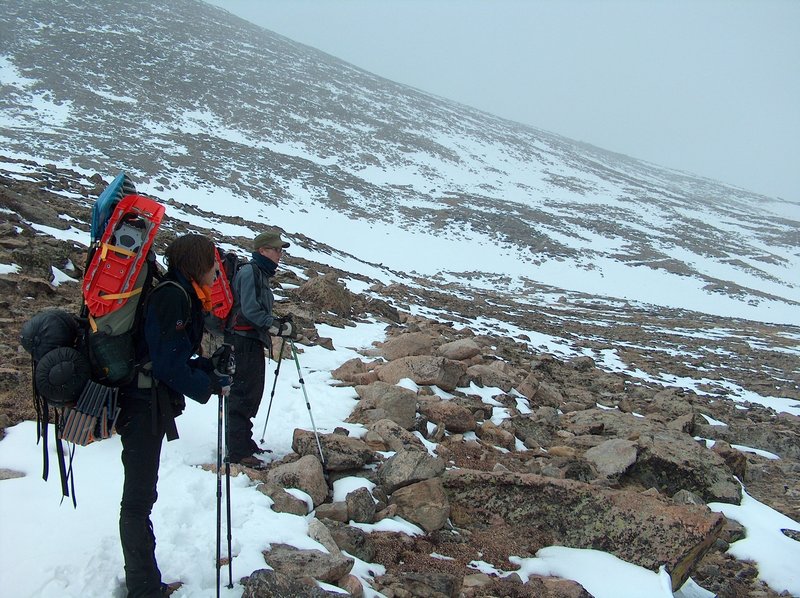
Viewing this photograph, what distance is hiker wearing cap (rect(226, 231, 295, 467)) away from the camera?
206 inches

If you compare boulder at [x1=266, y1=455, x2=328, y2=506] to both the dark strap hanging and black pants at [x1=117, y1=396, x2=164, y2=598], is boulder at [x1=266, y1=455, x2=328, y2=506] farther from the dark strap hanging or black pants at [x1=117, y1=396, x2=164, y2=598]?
the dark strap hanging

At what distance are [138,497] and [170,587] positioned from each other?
0.66 m

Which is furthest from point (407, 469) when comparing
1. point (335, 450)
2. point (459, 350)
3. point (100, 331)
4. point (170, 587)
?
point (459, 350)

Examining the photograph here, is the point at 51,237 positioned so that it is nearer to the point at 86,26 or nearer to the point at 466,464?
the point at 466,464

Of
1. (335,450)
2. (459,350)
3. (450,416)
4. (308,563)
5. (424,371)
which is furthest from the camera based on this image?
(459,350)

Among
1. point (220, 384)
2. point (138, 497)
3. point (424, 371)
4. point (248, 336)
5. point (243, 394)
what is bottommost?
point (424, 371)

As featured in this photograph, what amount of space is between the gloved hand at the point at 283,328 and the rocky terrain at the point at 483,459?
1.17m

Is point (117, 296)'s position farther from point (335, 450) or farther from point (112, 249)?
point (335, 450)

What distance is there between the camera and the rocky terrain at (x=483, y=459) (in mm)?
4488

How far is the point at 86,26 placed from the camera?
2384 inches

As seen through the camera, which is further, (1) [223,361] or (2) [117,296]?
(1) [223,361]

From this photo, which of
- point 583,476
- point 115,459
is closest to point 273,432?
point 115,459

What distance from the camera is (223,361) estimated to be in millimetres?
3344

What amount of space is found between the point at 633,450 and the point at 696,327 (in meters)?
25.5
